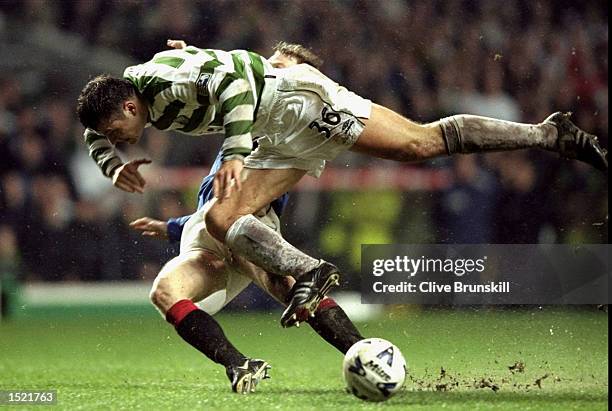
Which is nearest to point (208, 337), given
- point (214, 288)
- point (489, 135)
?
point (214, 288)

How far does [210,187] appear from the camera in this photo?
5.33 m

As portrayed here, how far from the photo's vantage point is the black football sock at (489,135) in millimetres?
4949

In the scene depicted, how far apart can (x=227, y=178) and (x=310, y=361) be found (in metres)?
1.82

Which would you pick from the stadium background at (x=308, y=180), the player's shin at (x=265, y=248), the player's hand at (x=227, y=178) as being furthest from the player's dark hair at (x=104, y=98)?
the stadium background at (x=308, y=180)

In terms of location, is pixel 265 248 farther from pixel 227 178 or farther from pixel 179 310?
pixel 179 310

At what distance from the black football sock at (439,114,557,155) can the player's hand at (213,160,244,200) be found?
1.09 meters

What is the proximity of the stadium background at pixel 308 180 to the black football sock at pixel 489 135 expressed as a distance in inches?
59.0

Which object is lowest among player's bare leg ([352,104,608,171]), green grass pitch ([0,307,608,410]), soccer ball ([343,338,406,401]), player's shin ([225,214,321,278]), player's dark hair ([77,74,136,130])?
green grass pitch ([0,307,608,410])

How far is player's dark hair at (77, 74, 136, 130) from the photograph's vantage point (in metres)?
4.60

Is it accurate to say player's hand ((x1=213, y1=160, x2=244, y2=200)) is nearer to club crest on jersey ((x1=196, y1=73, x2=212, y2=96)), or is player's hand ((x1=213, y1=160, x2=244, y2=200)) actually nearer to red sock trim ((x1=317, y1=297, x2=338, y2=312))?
club crest on jersey ((x1=196, y1=73, x2=212, y2=96))

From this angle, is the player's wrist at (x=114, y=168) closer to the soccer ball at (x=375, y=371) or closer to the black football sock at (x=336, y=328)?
the black football sock at (x=336, y=328)

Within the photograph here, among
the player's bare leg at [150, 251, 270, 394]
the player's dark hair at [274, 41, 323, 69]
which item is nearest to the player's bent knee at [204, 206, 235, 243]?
the player's bare leg at [150, 251, 270, 394]

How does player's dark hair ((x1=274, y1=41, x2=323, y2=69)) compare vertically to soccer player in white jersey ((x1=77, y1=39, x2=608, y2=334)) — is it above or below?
above

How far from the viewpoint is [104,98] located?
460 centimetres
